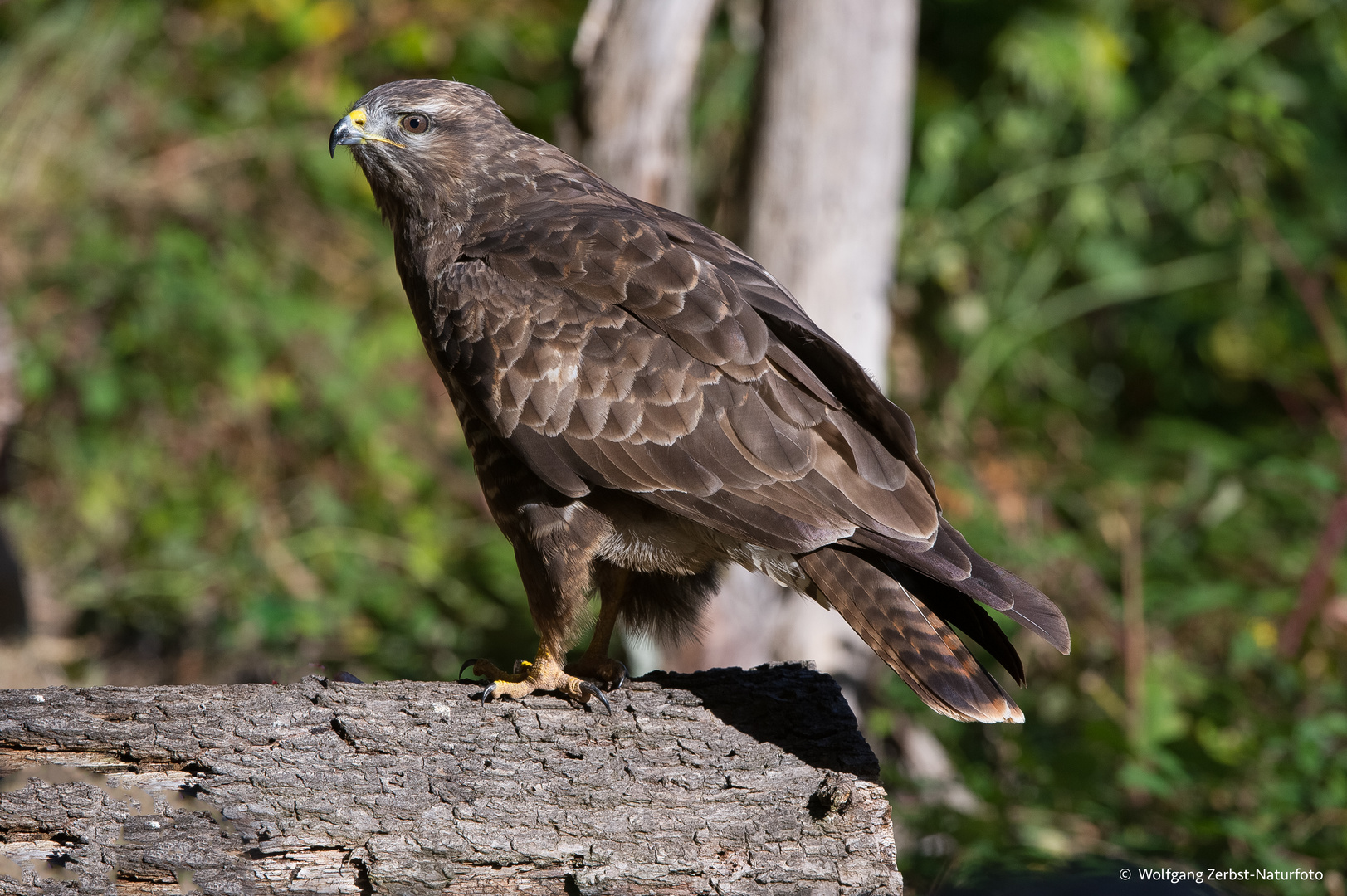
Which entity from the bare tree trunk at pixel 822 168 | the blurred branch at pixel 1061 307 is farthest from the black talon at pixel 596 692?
the blurred branch at pixel 1061 307

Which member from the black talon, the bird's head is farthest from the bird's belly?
the bird's head

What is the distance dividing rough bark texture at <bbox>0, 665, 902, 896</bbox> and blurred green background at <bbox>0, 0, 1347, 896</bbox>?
1.99 m

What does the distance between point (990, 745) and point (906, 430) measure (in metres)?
2.45

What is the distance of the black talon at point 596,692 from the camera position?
2.76 meters

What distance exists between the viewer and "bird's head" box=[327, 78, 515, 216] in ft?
10.8

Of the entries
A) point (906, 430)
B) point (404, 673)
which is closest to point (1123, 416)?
point (404, 673)

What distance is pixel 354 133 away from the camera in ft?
10.9

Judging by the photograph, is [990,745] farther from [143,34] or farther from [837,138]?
[143,34]

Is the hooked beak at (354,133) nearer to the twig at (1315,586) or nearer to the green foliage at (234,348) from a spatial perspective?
the green foliage at (234,348)

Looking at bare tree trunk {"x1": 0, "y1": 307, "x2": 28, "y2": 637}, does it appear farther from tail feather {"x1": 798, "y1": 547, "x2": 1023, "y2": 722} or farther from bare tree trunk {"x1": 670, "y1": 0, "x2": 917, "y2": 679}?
tail feather {"x1": 798, "y1": 547, "x2": 1023, "y2": 722}

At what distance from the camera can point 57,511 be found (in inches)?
244

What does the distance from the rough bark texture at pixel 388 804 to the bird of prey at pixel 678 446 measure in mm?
316

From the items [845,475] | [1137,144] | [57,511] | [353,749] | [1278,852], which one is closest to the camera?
[353,749]

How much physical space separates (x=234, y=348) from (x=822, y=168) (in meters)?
3.26
